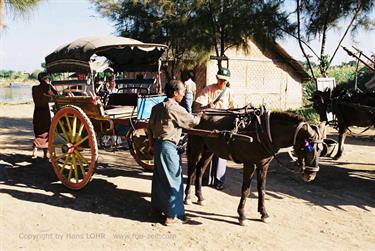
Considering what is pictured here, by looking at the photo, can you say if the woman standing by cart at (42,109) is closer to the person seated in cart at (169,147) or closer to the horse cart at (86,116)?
the horse cart at (86,116)

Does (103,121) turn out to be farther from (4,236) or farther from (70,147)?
(4,236)

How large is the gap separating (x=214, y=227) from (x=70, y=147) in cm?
266

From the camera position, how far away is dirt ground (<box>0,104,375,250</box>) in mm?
4531

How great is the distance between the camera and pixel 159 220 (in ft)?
16.9

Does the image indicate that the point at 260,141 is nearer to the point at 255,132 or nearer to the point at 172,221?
the point at 255,132

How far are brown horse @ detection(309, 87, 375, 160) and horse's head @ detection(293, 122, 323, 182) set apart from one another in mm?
3594

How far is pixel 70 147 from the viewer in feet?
20.4

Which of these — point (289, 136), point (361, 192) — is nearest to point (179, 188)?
point (289, 136)

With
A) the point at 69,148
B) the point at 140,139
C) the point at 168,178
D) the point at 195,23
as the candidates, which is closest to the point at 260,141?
the point at 168,178

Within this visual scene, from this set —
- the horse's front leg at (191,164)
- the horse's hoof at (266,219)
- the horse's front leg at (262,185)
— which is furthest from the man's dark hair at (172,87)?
the horse's hoof at (266,219)

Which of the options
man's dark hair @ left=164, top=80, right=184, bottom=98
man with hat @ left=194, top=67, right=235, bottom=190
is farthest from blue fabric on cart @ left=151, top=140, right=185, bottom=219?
man with hat @ left=194, top=67, right=235, bottom=190

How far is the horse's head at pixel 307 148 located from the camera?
452 cm

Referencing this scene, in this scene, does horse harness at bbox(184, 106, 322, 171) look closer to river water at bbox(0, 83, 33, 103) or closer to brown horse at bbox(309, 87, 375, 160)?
brown horse at bbox(309, 87, 375, 160)

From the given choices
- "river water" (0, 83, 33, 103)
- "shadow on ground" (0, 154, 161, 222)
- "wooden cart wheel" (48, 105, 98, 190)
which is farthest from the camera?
"river water" (0, 83, 33, 103)
